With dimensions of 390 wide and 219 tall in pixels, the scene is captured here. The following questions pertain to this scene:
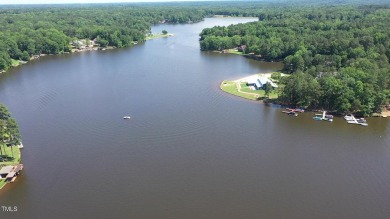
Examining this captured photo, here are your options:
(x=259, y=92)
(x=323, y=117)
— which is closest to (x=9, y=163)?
(x=259, y=92)

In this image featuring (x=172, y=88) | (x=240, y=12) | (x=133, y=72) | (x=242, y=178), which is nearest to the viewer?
(x=242, y=178)

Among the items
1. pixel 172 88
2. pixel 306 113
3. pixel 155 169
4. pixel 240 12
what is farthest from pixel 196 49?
pixel 240 12

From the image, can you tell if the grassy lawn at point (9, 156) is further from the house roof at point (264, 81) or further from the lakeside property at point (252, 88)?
the house roof at point (264, 81)

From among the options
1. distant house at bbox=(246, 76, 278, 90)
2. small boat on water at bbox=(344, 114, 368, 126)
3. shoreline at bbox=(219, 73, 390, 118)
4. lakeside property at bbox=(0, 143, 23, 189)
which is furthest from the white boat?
lakeside property at bbox=(0, 143, 23, 189)

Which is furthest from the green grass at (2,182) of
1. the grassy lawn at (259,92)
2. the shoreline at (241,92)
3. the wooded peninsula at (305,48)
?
the wooded peninsula at (305,48)

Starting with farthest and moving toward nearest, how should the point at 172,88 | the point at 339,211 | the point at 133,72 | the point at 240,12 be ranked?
the point at 240,12, the point at 133,72, the point at 172,88, the point at 339,211

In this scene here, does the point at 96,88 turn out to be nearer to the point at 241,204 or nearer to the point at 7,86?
the point at 7,86

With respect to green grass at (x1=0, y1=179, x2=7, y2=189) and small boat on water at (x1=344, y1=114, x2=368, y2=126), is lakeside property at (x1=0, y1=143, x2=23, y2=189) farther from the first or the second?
small boat on water at (x1=344, y1=114, x2=368, y2=126)
